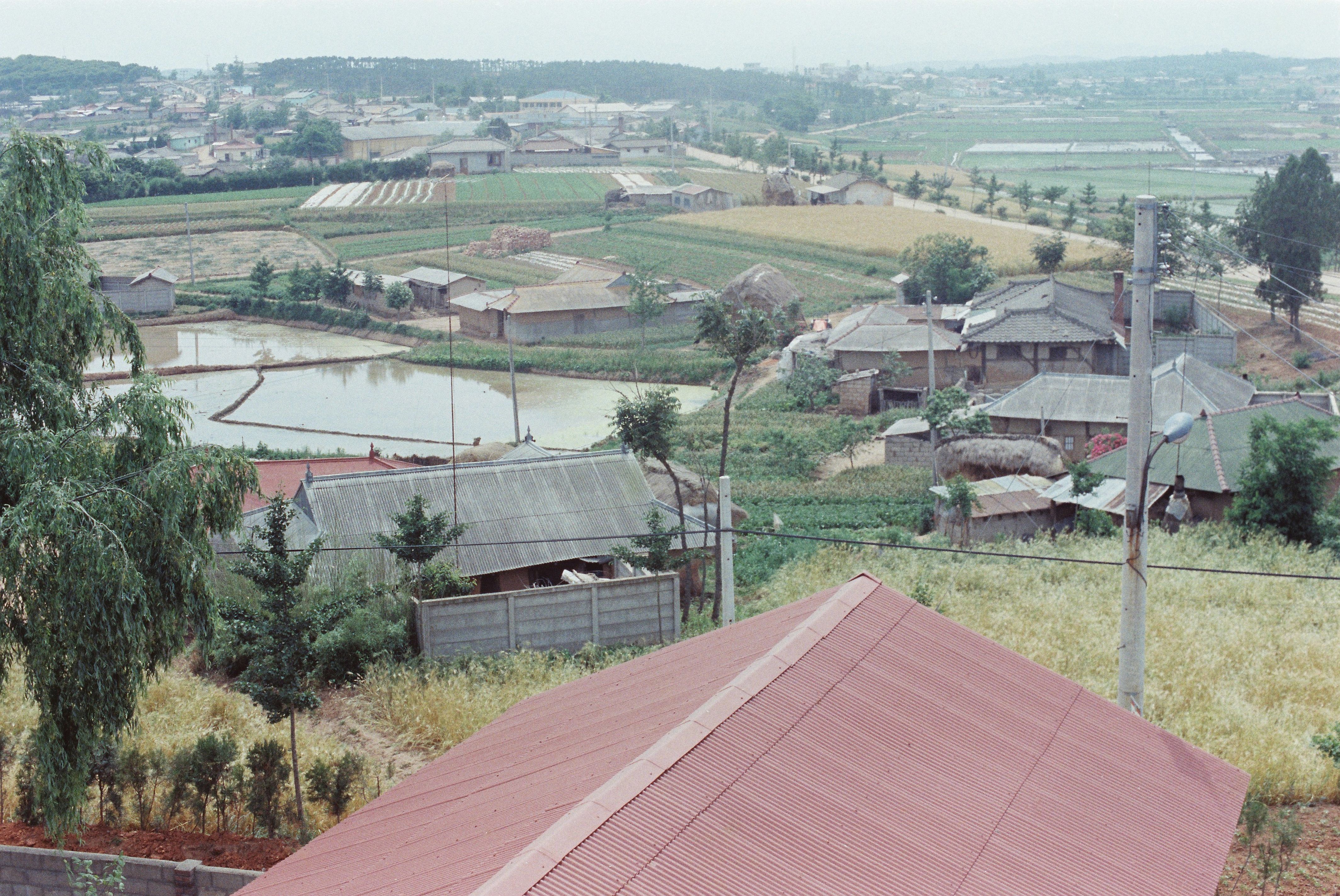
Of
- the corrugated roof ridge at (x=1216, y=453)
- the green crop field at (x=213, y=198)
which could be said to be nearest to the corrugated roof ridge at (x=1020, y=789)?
the corrugated roof ridge at (x=1216, y=453)

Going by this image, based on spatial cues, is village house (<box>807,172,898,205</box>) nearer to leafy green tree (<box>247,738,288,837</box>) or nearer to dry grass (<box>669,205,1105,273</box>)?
dry grass (<box>669,205,1105,273</box>)

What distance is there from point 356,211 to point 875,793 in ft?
224

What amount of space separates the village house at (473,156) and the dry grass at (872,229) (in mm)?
24350

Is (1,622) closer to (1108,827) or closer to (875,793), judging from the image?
(875,793)

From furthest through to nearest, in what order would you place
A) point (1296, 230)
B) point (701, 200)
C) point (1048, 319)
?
point (701, 200) → point (1296, 230) → point (1048, 319)

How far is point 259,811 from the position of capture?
390 inches

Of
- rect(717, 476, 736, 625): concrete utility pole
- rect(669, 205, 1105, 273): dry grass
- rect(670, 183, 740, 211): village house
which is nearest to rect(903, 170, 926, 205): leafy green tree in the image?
rect(669, 205, 1105, 273): dry grass

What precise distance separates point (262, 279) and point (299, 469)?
3228 centimetres

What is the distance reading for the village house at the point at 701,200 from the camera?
73375 mm

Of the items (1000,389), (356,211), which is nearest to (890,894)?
(1000,389)

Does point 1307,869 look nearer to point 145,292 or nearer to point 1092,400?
point 1092,400

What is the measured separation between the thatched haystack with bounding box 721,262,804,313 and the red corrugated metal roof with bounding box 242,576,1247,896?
121ft

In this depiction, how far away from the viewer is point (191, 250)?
194 feet

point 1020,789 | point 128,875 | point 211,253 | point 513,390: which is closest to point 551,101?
point 211,253
